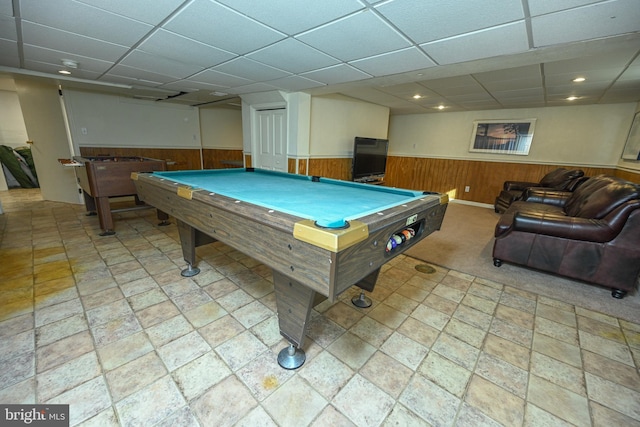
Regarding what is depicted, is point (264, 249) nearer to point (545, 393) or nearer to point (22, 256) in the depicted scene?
point (545, 393)

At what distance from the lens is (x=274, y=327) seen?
1.67m

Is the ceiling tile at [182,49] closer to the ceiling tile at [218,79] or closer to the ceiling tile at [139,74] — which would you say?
the ceiling tile at [218,79]

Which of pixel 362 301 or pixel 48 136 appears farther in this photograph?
pixel 48 136

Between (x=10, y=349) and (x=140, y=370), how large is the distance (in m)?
0.81

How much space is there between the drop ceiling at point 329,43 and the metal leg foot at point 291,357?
2015mm

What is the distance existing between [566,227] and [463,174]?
376 cm

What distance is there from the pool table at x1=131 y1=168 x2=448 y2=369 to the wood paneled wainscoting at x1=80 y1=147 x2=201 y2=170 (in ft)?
11.4

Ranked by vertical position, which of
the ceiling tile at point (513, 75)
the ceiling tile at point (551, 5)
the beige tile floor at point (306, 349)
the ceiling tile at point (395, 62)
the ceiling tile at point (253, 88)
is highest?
the ceiling tile at point (513, 75)

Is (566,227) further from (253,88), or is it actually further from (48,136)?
(48,136)

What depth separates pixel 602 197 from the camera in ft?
7.70

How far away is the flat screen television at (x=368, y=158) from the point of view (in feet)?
15.8

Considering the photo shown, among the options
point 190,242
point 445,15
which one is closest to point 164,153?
point 190,242

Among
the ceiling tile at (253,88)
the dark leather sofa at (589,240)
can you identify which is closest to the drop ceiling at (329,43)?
the ceiling tile at (253,88)

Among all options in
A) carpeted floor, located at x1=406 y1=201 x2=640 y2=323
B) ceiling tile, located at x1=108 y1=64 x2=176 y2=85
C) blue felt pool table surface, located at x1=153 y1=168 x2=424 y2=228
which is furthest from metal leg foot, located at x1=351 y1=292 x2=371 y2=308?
ceiling tile, located at x1=108 y1=64 x2=176 y2=85
